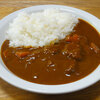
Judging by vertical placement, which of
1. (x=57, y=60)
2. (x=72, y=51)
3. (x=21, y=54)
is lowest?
(x=21, y=54)

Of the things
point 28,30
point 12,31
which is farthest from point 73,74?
point 12,31

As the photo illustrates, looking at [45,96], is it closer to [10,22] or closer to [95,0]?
[10,22]

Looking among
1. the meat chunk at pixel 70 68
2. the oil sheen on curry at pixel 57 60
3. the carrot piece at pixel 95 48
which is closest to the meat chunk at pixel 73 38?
the oil sheen on curry at pixel 57 60

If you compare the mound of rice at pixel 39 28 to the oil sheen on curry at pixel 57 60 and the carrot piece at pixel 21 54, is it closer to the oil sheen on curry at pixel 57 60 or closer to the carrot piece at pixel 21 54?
the oil sheen on curry at pixel 57 60

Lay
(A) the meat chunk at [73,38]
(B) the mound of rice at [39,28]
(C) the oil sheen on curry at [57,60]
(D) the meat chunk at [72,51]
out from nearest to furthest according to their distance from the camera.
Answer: (C) the oil sheen on curry at [57,60] → (D) the meat chunk at [72,51] → (A) the meat chunk at [73,38] → (B) the mound of rice at [39,28]

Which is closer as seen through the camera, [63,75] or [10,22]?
[63,75]

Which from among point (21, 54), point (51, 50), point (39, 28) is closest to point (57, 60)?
point (51, 50)

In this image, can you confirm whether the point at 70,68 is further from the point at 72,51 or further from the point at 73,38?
the point at 73,38
